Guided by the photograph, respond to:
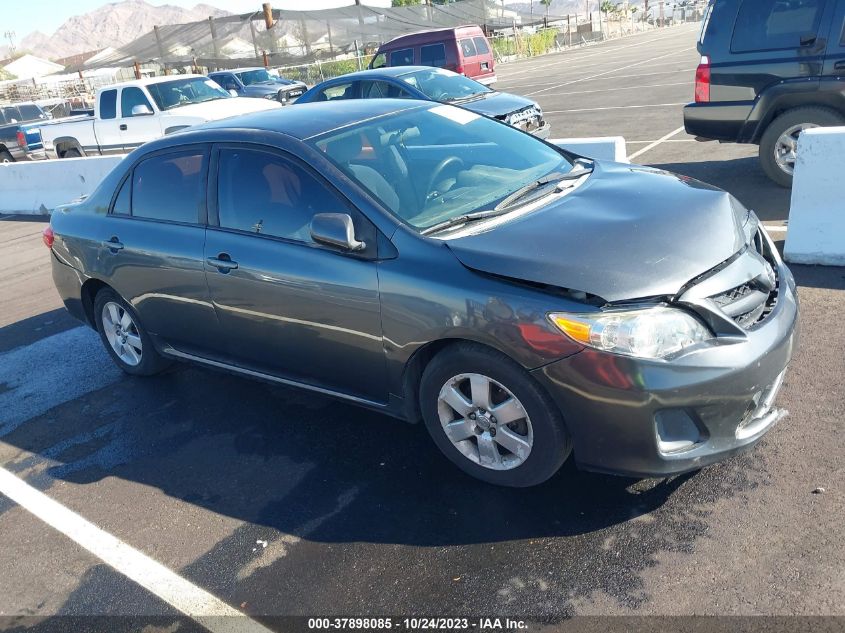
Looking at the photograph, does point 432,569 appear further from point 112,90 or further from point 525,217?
point 112,90

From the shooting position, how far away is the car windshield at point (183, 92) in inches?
554

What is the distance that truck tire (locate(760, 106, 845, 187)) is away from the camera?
7.45m

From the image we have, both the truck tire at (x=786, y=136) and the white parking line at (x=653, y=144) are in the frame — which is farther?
the white parking line at (x=653, y=144)

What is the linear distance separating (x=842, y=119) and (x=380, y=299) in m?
5.88

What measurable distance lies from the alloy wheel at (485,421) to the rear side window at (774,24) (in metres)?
5.97

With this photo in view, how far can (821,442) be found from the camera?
3596mm

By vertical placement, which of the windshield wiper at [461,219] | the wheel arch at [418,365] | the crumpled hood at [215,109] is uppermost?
the windshield wiper at [461,219]

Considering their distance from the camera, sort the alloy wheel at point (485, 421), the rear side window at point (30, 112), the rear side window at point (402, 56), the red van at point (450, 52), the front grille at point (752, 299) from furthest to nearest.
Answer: the rear side window at point (30, 112)
the rear side window at point (402, 56)
the red van at point (450, 52)
the alloy wheel at point (485, 421)
the front grille at point (752, 299)

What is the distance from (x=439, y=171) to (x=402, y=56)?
1594 cm

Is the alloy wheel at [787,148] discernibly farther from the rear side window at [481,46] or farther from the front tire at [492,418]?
the rear side window at [481,46]

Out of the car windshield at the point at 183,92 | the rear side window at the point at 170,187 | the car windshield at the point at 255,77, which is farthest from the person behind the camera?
the car windshield at the point at 255,77

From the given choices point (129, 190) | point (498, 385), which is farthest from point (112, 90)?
point (498, 385)

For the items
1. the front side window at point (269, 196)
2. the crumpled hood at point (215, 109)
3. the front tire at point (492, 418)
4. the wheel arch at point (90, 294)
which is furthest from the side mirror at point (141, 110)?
the front tire at point (492, 418)

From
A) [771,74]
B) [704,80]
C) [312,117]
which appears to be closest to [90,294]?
[312,117]
